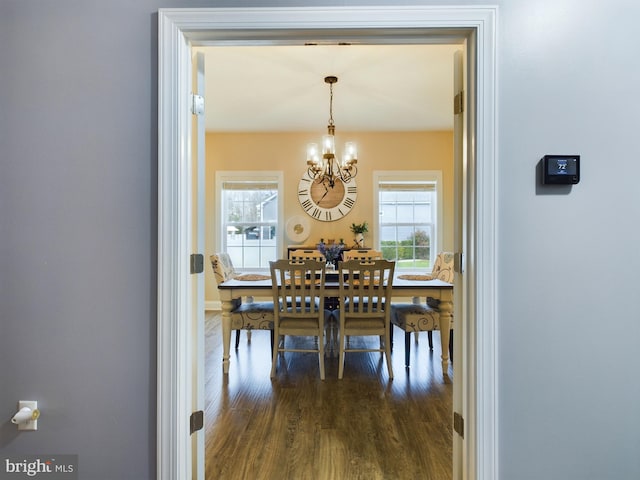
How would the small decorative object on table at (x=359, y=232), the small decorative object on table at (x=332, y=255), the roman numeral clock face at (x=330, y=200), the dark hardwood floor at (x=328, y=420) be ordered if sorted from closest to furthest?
the dark hardwood floor at (x=328, y=420) → the small decorative object on table at (x=332, y=255) → the small decorative object on table at (x=359, y=232) → the roman numeral clock face at (x=330, y=200)

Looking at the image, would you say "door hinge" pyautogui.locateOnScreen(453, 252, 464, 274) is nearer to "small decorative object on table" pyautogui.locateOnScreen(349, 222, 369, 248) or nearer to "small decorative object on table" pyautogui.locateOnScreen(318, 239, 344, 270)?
"small decorative object on table" pyautogui.locateOnScreen(318, 239, 344, 270)

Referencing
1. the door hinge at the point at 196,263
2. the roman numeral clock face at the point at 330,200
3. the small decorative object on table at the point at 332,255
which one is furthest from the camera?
the roman numeral clock face at the point at 330,200

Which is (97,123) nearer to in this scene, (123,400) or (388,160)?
(123,400)

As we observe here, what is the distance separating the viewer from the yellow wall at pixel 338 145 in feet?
17.0

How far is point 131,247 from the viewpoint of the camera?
136 cm

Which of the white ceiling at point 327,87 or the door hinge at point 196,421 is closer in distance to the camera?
the door hinge at point 196,421

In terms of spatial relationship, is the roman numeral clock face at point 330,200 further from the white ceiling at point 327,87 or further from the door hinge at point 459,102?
the door hinge at point 459,102

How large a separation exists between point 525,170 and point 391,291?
1.66 m

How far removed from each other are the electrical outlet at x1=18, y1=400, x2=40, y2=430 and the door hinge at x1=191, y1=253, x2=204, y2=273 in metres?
0.78

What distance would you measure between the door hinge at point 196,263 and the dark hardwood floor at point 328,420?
102 centimetres

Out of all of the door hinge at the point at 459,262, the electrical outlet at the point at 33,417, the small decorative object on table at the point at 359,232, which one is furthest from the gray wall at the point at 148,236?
the small decorative object on table at the point at 359,232

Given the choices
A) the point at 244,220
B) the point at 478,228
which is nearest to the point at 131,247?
the point at 478,228

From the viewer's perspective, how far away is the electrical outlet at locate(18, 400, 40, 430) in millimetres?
1354

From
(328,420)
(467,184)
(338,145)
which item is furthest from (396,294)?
(338,145)
